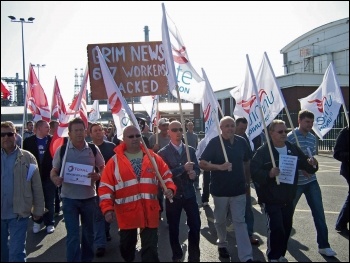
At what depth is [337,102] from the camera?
6.57m

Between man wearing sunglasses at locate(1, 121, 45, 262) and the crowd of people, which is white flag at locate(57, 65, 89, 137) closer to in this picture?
the crowd of people

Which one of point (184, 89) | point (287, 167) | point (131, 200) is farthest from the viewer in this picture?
point (184, 89)

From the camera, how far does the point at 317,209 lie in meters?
5.13

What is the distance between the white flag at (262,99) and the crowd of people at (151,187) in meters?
0.50

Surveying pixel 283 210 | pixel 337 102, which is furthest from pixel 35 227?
pixel 337 102

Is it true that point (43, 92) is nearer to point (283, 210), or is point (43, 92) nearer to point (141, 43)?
point (141, 43)

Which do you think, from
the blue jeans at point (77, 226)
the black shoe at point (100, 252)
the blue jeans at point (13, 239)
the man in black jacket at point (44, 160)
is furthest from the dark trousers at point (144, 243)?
the man in black jacket at point (44, 160)

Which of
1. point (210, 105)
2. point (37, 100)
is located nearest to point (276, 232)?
point (210, 105)

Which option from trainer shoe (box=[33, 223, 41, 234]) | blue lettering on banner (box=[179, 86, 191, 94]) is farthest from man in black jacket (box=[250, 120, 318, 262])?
trainer shoe (box=[33, 223, 41, 234])

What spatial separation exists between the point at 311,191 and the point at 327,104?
7.08ft

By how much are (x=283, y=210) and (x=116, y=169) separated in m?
2.27

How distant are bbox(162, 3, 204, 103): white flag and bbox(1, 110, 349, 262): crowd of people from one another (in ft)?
2.15

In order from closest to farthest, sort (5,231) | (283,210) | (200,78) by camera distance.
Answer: (5,231), (283,210), (200,78)

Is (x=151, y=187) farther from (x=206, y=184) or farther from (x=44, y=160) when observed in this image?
(x=206, y=184)
